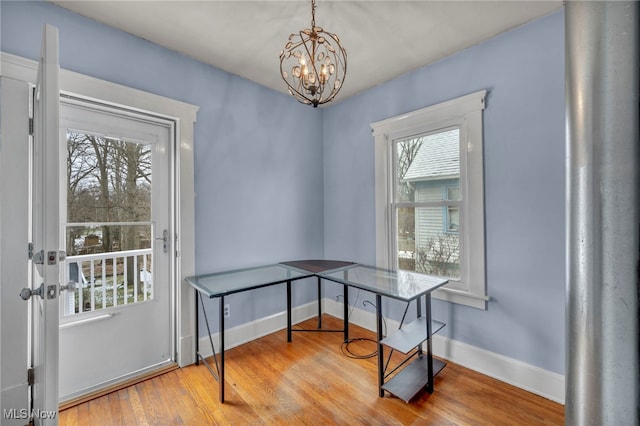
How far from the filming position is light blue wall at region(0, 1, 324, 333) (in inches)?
73.5

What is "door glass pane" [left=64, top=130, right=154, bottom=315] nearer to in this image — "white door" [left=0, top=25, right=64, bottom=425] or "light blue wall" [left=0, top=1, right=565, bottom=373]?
"white door" [left=0, top=25, right=64, bottom=425]

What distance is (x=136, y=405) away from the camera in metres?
1.86

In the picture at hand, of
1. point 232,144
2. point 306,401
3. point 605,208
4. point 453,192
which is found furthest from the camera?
point 232,144

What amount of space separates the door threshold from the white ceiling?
2.55 m

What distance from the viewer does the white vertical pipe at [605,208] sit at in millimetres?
→ 695

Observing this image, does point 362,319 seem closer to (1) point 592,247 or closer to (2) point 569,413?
(2) point 569,413

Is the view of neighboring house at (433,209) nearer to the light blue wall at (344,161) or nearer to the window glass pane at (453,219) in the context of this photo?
the window glass pane at (453,219)

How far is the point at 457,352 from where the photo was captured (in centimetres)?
236

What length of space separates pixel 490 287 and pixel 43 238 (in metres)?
2.69

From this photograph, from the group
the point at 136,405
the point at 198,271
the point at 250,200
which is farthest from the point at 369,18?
the point at 136,405

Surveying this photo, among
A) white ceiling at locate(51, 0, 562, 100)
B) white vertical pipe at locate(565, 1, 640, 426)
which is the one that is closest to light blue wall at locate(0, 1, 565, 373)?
white ceiling at locate(51, 0, 562, 100)

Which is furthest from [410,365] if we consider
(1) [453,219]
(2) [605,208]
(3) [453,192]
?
(2) [605,208]

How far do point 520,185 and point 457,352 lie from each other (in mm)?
1426
